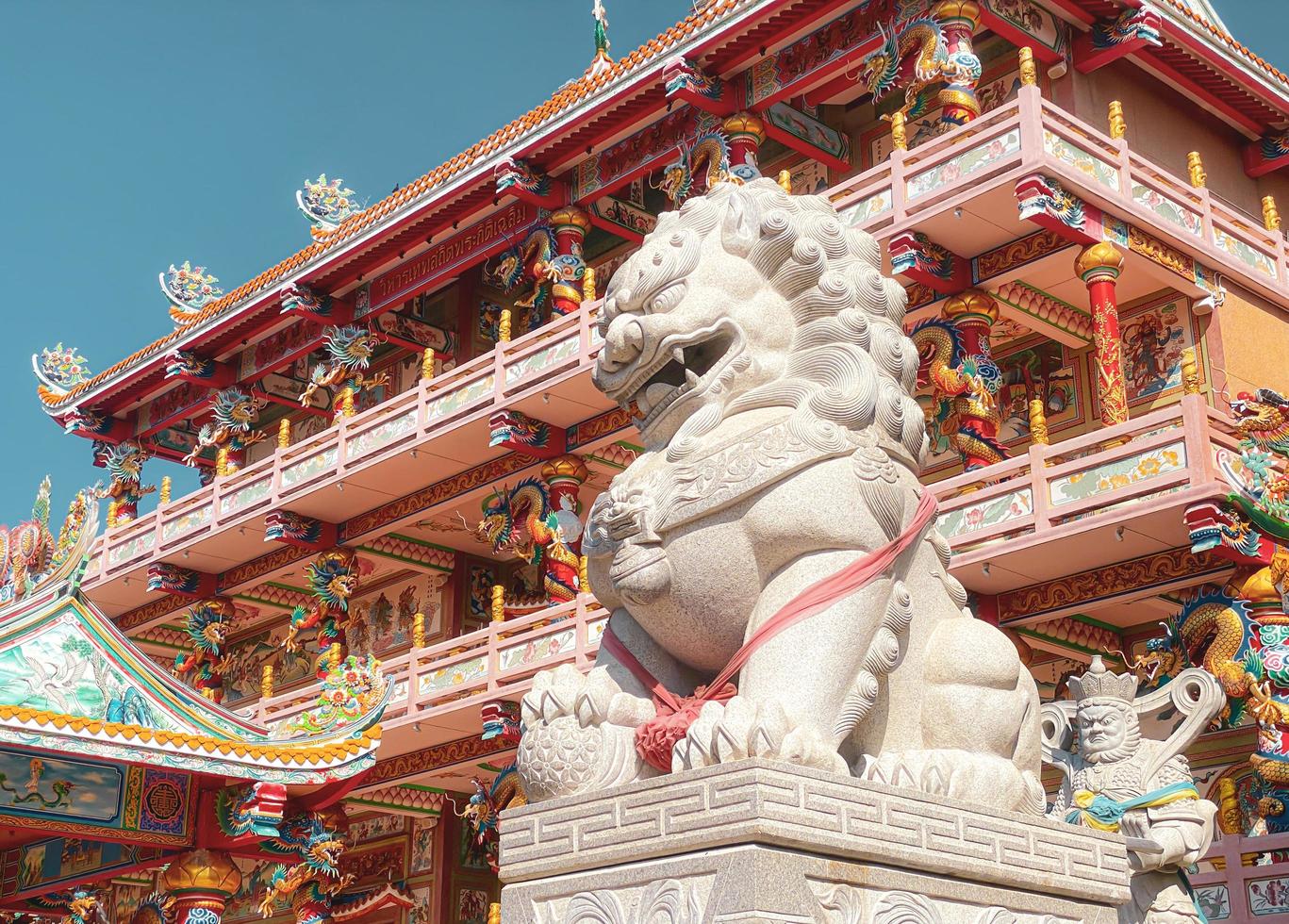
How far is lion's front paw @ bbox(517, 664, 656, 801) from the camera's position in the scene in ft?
13.8

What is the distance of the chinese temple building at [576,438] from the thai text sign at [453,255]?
0.05 meters

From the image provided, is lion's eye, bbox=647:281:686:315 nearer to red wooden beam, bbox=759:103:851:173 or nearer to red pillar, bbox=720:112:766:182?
red pillar, bbox=720:112:766:182

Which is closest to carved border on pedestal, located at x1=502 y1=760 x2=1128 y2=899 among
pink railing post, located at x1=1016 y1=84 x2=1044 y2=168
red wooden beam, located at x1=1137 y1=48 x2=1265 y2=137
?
pink railing post, located at x1=1016 y1=84 x2=1044 y2=168

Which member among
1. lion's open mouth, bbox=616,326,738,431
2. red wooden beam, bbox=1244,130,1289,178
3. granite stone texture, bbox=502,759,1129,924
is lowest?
granite stone texture, bbox=502,759,1129,924

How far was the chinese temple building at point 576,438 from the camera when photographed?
38.6 ft

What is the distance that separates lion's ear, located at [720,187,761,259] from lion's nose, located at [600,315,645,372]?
0.39 metres

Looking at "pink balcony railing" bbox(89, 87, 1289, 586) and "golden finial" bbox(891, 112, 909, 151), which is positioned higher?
"golden finial" bbox(891, 112, 909, 151)

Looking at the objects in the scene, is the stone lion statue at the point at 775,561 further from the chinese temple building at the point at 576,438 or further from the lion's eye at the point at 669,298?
the chinese temple building at the point at 576,438

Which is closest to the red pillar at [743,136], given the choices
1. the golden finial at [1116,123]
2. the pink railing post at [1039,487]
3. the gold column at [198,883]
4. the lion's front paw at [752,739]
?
the golden finial at [1116,123]

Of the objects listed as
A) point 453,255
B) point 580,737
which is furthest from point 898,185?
point 580,737

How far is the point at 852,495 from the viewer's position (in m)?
4.23

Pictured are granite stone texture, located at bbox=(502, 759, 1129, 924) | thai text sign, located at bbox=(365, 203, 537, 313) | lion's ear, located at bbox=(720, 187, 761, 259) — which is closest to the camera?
granite stone texture, located at bbox=(502, 759, 1129, 924)

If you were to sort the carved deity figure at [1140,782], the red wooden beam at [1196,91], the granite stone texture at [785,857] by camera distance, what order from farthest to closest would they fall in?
the red wooden beam at [1196,91] < the carved deity figure at [1140,782] < the granite stone texture at [785,857]

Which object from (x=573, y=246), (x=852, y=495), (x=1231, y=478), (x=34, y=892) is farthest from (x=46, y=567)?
(x=852, y=495)
